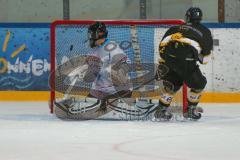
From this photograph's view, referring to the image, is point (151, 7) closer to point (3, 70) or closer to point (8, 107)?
point (3, 70)

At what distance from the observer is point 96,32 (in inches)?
243

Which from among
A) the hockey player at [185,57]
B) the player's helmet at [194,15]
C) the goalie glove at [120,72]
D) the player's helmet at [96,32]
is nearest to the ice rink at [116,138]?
the hockey player at [185,57]

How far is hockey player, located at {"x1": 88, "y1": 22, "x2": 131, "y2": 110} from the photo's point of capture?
611 centimetres

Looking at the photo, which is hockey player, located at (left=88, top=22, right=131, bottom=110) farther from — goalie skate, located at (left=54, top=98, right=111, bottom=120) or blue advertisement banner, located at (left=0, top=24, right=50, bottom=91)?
blue advertisement banner, located at (left=0, top=24, right=50, bottom=91)

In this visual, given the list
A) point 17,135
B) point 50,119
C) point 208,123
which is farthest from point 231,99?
point 17,135

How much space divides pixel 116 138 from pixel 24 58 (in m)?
3.39

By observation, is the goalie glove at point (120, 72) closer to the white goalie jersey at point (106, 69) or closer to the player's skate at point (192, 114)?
the white goalie jersey at point (106, 69)

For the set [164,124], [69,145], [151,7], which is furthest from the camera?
[151,7]

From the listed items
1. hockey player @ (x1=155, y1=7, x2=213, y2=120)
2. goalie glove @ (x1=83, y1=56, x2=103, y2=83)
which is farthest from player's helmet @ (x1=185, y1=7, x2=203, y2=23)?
goalie glove @ (x1=83, y1=56, x2=103, y2=83)

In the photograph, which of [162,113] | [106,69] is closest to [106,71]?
[106,69]

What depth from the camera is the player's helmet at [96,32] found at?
614 centimetres

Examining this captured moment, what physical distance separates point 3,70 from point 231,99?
103 inches

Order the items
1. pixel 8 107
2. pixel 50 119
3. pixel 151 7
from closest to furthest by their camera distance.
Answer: pixel 50 119
pixel 8 107
pixel 151 7

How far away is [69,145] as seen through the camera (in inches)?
184
